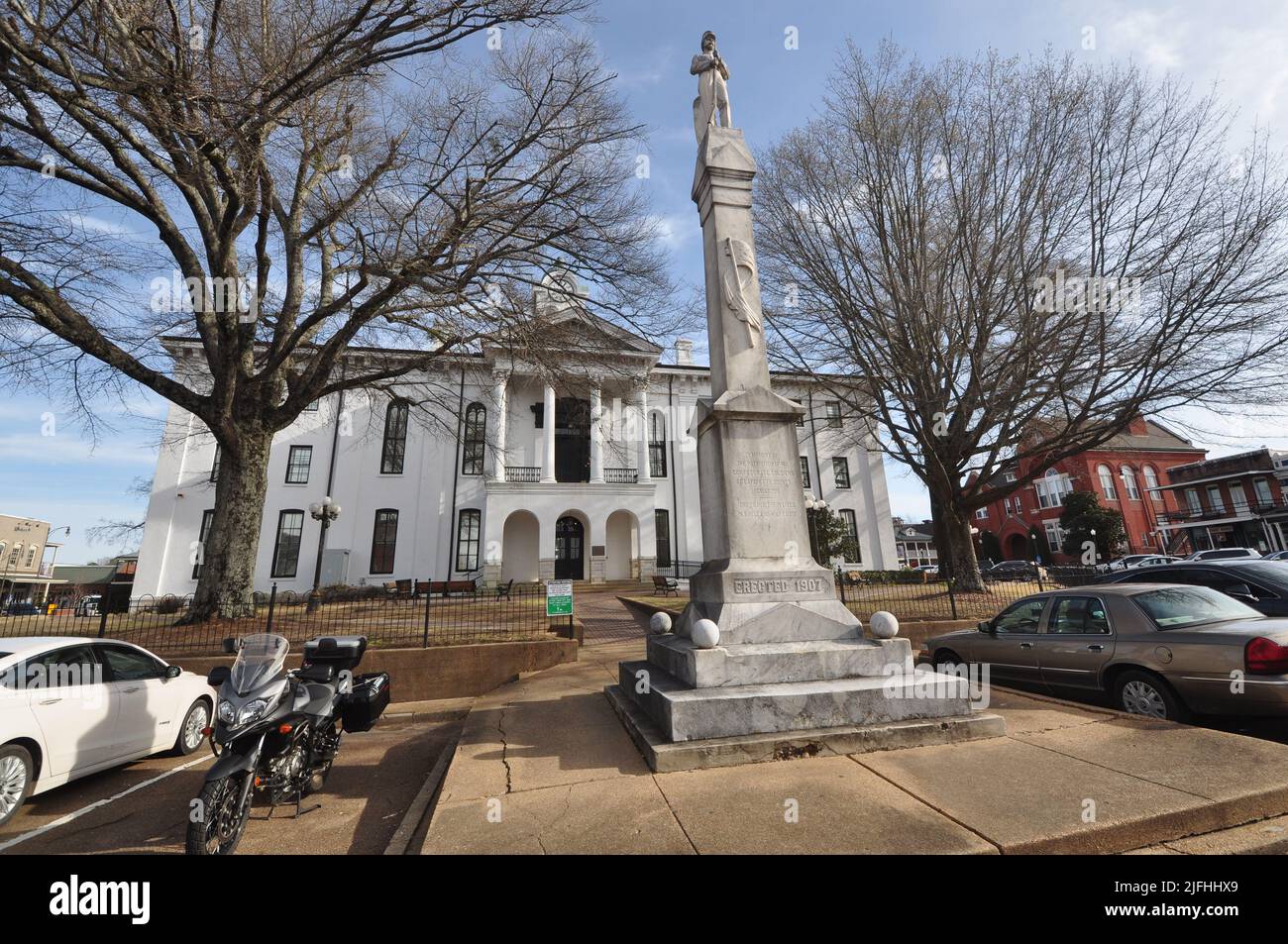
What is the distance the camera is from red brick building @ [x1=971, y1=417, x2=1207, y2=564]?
44.7 metres

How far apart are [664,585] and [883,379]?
454 inches

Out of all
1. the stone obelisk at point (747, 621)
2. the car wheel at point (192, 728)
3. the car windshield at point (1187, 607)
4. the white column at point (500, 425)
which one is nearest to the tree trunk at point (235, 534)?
the car wheel at point (192, 728)

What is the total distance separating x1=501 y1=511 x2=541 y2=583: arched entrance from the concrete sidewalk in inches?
885

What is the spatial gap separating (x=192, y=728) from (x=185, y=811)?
7.43 ft

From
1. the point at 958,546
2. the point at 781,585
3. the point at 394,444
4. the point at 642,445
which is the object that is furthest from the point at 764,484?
the point at 394,444

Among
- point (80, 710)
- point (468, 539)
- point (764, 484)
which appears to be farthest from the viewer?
point (468, 539)

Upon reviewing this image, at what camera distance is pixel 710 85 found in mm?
7555

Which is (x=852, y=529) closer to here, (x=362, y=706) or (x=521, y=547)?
(x=521, y=547)

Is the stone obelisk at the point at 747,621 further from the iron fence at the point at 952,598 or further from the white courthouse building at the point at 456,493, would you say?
the white courthouse building at the point at 456,493

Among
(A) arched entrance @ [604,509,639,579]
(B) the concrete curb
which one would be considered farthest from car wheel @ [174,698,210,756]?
(A) arched entrance @ [604,509,639,579]

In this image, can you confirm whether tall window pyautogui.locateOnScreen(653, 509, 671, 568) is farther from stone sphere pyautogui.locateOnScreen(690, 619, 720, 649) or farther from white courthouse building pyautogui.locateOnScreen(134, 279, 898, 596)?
stone sphere pyautogui.locateOnScreen(690, 619, 720, 649)

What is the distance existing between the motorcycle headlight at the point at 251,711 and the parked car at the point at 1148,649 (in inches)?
309

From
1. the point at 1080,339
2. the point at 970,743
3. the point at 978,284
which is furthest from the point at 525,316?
the point at 1080,339

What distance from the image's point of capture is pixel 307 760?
4.52 metres
